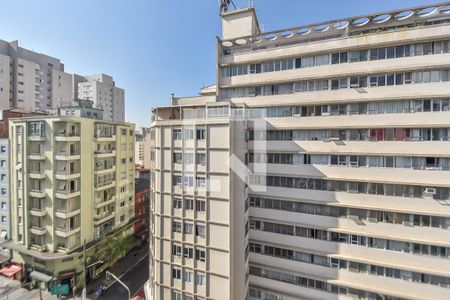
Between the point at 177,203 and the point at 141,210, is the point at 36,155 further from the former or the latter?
the point at 177,203

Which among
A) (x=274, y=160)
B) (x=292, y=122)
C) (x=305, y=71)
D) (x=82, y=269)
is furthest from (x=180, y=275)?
(x=305, y=71)

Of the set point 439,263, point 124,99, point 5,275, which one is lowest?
point 5,275

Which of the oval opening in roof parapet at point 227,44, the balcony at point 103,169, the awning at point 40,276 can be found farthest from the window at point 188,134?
the awning at point 40,276

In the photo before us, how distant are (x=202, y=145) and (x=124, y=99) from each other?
9288 cm

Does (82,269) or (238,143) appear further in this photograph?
(82,269)

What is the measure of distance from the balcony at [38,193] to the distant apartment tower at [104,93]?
5753 centimetres

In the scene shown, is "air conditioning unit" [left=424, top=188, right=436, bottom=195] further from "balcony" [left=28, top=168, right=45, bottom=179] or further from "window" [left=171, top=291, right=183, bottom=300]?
"balcony" [left=28, top=168, right=45, bottom=179]

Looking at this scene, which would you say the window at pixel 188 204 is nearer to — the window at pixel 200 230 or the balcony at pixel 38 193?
the window at pixel 200 230

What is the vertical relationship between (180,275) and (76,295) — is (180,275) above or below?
above

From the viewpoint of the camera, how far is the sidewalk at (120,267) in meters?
26.8

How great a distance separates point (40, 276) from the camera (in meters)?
25.7

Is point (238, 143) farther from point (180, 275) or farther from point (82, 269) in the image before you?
point (82, 269)

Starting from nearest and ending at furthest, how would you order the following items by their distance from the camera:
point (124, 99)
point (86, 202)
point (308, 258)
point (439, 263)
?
point (439, 263)
point (308, 258)
point (86, 202)
point (124, 99)

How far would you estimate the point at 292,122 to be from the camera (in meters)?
19.1
